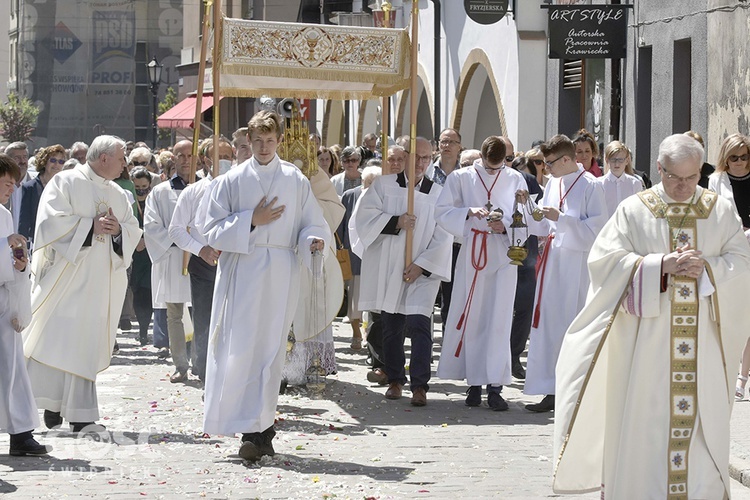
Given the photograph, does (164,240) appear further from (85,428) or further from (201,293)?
(85,428)

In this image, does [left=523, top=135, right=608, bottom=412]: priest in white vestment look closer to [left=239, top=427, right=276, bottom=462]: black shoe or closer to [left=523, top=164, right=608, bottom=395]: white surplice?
[left=523, top=164, right=608, bottom=395]: white surplice

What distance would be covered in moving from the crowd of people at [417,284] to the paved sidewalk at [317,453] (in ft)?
0.83

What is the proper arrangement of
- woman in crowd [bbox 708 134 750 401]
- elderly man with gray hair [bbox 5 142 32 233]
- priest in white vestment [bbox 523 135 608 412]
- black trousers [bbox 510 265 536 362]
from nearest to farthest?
priest in white vestment [bbox 523 135 608 412] < woman in crowd [bbox 708 134 750 401] < black trousers [bbox 510 265 536 362] < elderly man with gray hair [bbox 5 142 32 233]

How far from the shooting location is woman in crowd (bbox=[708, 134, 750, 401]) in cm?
1104

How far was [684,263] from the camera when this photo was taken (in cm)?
680

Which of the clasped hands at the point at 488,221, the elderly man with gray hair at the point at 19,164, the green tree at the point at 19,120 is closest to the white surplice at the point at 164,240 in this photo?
the elderly man with gray hair at the point at 19,164

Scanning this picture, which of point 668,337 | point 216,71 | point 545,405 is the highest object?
point 216,71

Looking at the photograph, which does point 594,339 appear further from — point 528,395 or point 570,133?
point 570,133

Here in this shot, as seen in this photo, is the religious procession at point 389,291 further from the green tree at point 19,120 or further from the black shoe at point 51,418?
the green tree at point 19,120

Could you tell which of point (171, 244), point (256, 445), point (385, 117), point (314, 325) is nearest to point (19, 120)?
point (171, 244)

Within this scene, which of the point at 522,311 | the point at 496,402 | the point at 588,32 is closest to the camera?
Result: the point at 496,402

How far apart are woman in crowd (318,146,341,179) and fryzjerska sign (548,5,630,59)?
9.64 ft

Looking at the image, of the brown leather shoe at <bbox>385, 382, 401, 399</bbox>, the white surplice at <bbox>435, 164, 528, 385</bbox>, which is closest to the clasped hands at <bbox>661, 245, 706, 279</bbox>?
the white surplice at <bbox>435, 164, 528, 385</bbox>

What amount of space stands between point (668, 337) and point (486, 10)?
14561 mm
